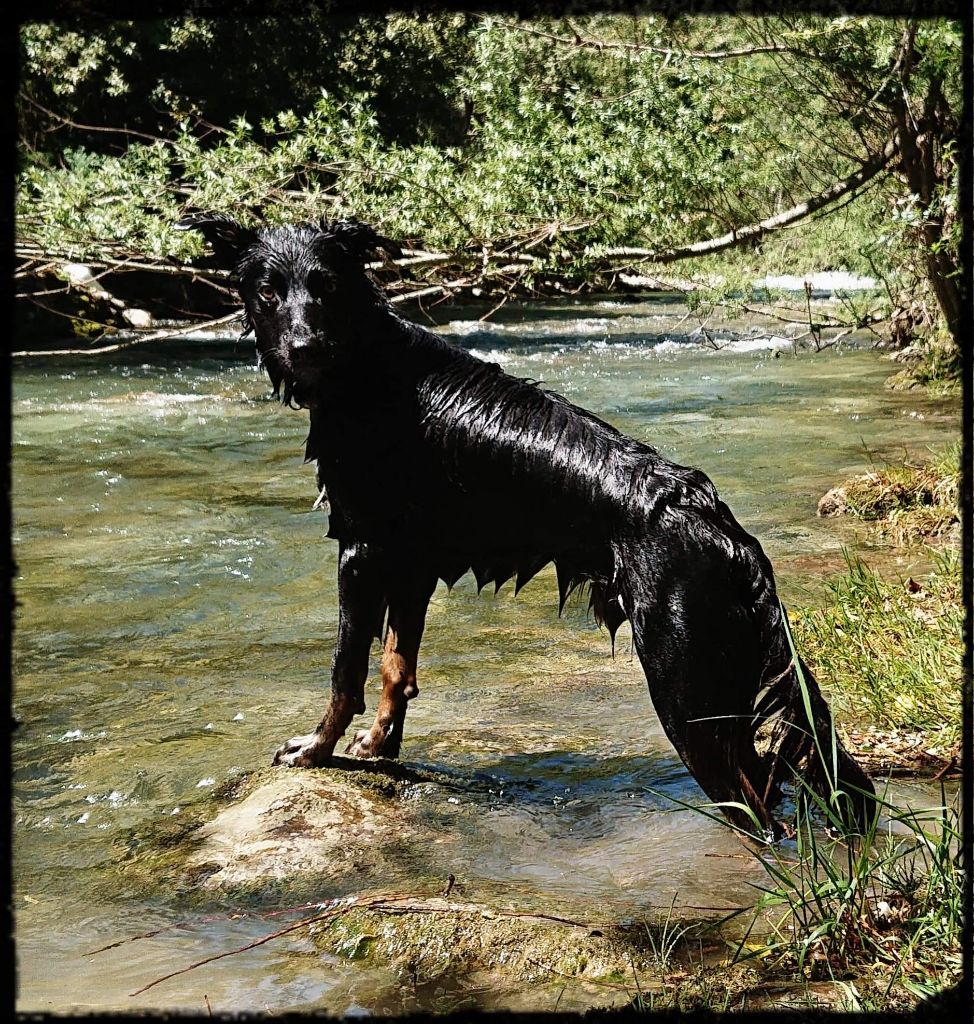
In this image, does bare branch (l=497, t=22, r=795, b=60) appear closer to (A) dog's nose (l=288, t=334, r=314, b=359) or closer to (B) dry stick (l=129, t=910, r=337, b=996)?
(A) dog's nose (l=288, t=334, r=314, b=359)

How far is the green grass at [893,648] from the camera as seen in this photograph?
4523mm

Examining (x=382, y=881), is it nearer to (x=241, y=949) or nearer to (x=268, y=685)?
(x=241, y=949)

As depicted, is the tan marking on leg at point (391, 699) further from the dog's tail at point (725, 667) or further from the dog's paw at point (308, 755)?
the dog's tail at point (725, 667)

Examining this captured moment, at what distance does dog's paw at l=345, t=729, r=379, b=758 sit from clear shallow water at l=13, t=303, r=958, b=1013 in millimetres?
239

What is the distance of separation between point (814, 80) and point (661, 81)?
123 cm

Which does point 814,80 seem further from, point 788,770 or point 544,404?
point 788,770

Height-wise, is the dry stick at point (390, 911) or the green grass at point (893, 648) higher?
the green grass at point (893, 648)

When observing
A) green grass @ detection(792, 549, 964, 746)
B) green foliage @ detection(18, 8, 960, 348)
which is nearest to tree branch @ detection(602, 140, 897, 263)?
green foliage @ detection(18, 8, 960, 348)

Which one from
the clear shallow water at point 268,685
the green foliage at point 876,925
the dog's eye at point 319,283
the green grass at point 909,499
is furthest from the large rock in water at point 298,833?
the green grass at point 909,499

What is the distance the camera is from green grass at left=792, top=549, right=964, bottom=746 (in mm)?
4523

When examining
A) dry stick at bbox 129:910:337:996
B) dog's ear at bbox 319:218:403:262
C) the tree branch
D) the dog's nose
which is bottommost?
dry stick at bbox 129:910:337:996

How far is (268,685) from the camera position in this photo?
5762 mm

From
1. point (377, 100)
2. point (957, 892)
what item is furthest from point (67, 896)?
point (377, 100)

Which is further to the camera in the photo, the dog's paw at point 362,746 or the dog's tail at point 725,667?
the dog's paw at point 362,746
